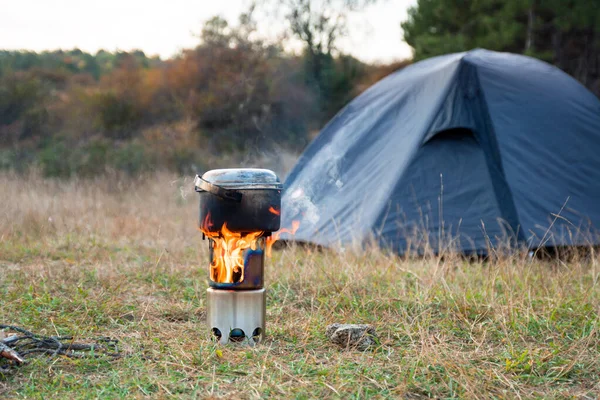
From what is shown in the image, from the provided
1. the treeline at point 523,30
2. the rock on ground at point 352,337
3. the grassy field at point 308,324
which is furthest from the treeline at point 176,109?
the rock on ground at point 352,337

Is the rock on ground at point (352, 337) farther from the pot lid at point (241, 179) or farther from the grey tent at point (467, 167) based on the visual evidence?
the grey tent at point (467, 167)

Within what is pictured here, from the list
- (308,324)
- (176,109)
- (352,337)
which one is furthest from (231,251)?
(176,109)

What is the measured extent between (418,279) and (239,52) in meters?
14.0

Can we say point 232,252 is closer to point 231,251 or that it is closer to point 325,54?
point 231,251

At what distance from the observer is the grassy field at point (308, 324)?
251cm

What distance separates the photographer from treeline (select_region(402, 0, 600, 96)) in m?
18.2

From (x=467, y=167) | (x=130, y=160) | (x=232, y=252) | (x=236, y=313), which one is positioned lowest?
(x=130, y=160)

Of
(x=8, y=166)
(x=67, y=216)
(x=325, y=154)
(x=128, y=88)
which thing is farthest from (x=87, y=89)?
(x=325, y=154)

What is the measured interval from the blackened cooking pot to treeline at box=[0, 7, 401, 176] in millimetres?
9888

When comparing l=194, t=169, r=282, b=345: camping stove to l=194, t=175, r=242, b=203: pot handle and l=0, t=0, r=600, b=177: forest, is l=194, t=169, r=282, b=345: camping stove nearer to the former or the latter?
l=194, t=175, r=242, b=203: pot handle

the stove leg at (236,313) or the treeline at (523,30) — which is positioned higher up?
the treeline at (523,30)

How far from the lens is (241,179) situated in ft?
9.99

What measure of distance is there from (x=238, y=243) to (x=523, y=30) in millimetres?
18112

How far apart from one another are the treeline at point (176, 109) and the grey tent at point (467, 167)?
7422mm
